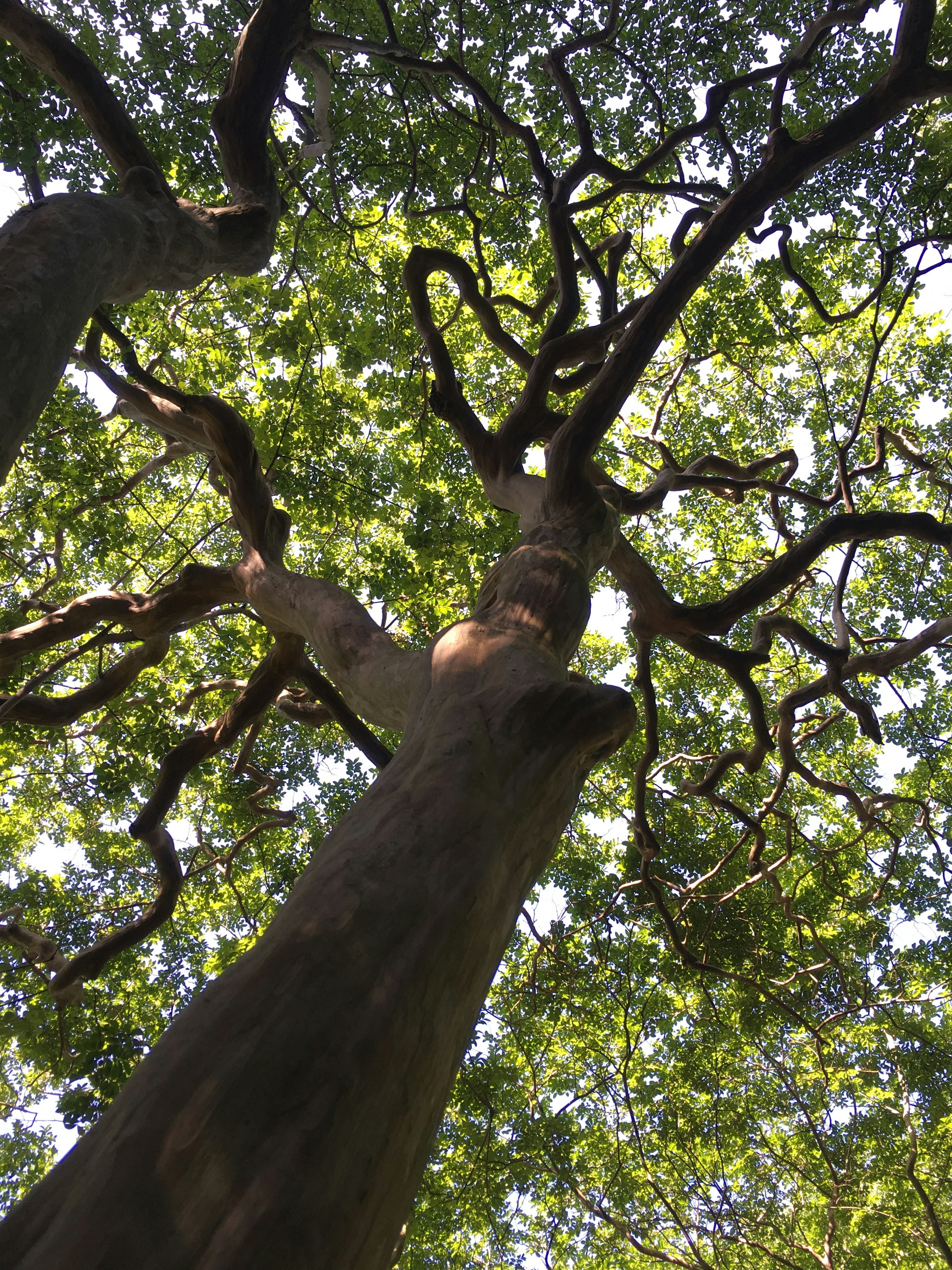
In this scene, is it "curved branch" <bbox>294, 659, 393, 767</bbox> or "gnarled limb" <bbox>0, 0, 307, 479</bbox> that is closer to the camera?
"gnarled limb" <bbox>0, 0, 307, 479</bbox>

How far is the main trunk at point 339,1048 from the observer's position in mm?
1191

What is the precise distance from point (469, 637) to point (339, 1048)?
1.90 m

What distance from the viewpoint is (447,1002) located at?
5.69 ft

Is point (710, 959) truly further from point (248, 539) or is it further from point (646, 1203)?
point (248, 539)

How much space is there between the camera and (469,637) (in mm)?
3170

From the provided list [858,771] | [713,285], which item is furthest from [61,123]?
[858,771]

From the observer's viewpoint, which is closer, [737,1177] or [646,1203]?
[646,1203]

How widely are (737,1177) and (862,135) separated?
38.8ft

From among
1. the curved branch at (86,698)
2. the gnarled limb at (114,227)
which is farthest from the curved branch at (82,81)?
the curved branch at (86,698)

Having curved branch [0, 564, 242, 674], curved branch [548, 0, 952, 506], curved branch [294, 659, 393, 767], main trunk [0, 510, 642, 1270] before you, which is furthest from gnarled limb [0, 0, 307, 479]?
curved branch [294, 659, 393, 767]

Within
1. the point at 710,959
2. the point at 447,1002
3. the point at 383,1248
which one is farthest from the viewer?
the point at 710,959

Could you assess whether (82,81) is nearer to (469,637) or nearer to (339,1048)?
(469,637)

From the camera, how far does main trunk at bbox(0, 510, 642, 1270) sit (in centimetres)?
119

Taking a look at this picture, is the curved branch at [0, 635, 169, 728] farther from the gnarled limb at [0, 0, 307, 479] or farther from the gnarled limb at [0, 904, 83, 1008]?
the gnarled limb at [0, 0, 307, 479]
